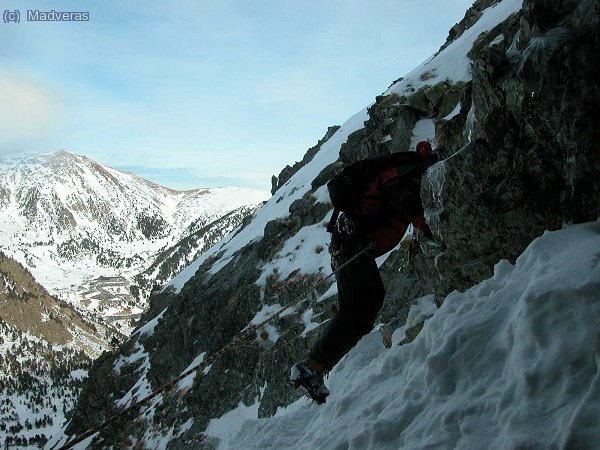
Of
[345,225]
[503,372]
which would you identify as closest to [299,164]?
[345,225]

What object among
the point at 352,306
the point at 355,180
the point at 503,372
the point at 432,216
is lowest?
the point at 503,372

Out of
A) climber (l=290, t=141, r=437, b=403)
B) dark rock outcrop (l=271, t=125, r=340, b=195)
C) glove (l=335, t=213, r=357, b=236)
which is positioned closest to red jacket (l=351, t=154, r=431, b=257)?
climber (l=290, t=141, r=437, b=403)

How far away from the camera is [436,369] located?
4422 mm

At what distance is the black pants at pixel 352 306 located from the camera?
6.27 m

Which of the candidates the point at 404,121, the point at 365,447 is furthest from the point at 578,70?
the point at 404,121

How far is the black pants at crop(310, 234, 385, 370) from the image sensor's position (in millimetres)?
6273

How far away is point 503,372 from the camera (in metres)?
3.81

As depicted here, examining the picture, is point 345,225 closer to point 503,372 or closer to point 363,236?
point 363,236

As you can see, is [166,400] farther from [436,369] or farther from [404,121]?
[436,369]

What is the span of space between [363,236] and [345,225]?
11.9 inches

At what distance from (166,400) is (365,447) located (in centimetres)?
3316

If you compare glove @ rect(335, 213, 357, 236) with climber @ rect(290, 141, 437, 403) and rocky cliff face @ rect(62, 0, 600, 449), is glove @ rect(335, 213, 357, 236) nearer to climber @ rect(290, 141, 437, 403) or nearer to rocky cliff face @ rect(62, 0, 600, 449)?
climber @ rect(290, 141, 437, 403)

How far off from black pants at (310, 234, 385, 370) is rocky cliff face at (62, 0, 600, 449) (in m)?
1.02

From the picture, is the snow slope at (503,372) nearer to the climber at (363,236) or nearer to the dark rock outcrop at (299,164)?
the climber at (363,236)
